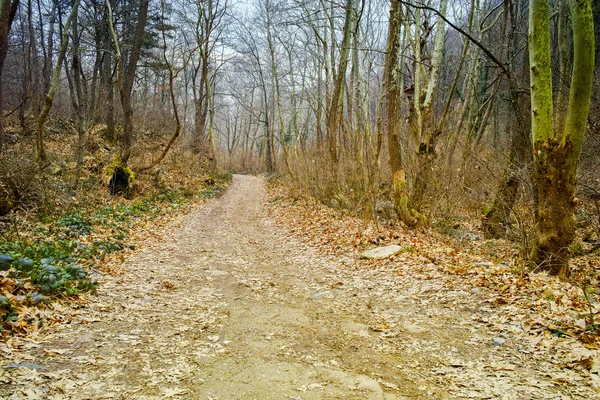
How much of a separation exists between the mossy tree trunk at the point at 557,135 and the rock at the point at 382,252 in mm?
2536

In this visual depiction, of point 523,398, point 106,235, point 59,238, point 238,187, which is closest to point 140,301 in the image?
point 59,238

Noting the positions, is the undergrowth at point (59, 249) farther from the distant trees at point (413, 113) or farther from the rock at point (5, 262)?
the distant trees at point (413, 113)

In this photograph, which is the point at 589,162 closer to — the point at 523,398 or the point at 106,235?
the point at 523,398

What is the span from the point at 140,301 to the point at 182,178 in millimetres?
14524

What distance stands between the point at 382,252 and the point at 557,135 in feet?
11.7

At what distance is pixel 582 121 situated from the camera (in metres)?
5.16

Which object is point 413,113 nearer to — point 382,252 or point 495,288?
point 382,252

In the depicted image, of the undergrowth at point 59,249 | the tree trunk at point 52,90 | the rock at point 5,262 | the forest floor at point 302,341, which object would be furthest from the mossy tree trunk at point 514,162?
the tree trunk at point 52,90

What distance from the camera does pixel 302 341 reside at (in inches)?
172

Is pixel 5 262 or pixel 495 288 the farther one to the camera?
pixel 495 288

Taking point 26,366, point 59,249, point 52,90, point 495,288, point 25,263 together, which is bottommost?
point 26,366

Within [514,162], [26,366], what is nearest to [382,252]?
[514,162]

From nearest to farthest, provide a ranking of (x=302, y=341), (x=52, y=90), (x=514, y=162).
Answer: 1. (x=302, y=341)
2. (x=514, y=162)
3. (x=52, y=90)

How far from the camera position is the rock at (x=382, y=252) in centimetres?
764
